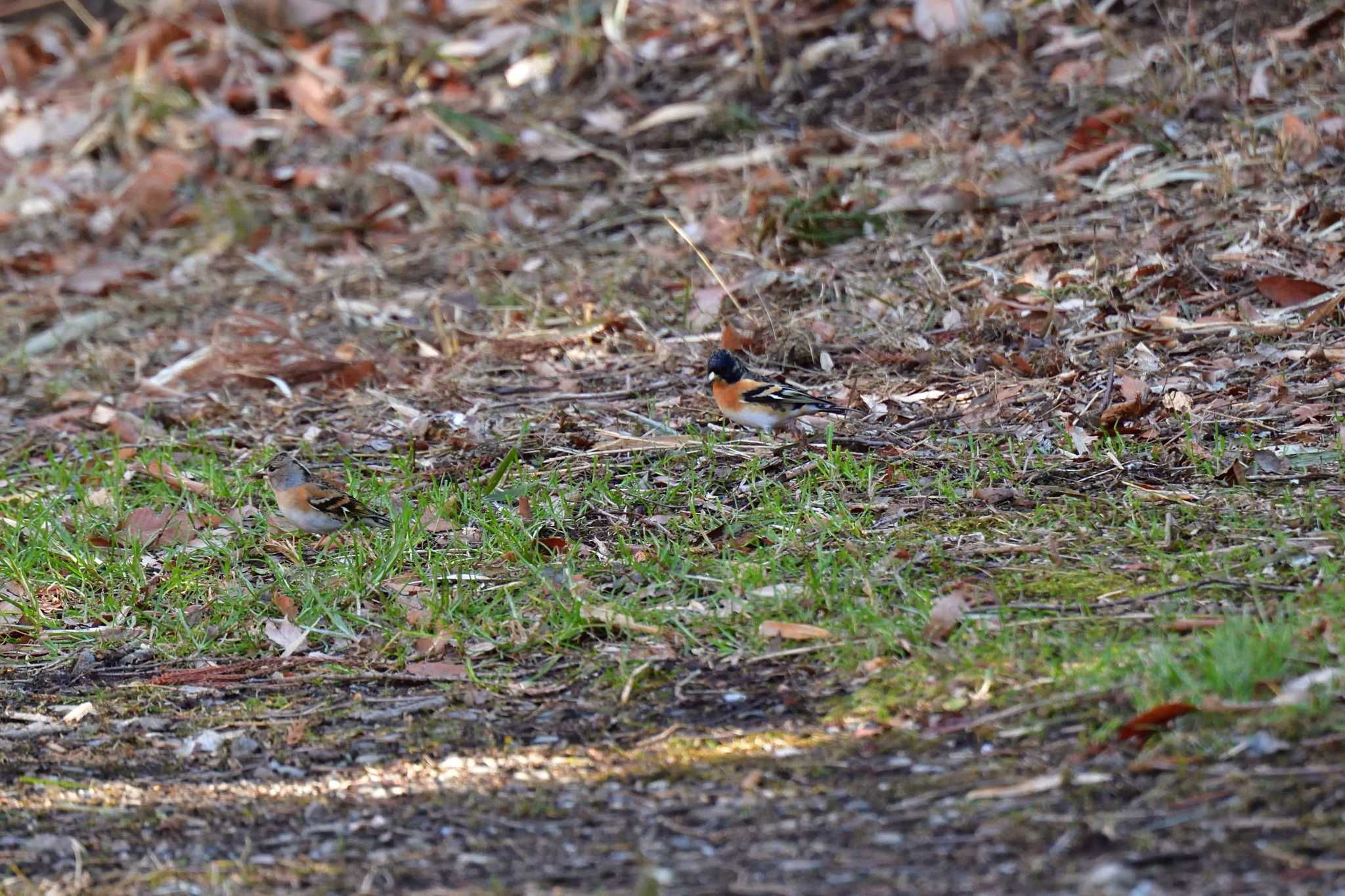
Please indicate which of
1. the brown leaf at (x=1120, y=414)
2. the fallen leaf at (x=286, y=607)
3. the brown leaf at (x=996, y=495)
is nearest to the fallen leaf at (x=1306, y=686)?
the brown leaf at (x=996, y=495)

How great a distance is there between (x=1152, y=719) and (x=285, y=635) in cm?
239

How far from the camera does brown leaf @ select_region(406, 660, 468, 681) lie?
3902 mm

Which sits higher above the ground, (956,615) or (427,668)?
(956,615)

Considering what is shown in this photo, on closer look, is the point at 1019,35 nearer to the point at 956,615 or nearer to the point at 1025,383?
the point at 1025,383

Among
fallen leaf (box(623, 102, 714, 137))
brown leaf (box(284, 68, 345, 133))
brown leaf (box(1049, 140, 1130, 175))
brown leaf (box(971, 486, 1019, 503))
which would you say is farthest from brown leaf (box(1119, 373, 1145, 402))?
brown leaf (box(284, 68, 345, 133))

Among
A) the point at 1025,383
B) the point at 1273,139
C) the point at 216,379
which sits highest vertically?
the point at 1273,139

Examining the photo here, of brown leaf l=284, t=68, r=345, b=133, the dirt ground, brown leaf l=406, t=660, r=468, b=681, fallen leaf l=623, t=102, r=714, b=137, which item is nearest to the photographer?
the dirt ground

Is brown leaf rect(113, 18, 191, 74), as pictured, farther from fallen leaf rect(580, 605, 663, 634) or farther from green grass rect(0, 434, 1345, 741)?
fallen leaf rect(580, 605, 663, 634)

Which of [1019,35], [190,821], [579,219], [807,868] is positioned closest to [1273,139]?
[1019,35]

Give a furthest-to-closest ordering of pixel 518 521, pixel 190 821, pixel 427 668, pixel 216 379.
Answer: pixel 216 379 < pixel 518 521 < pixel 427 668 < pixel 190 821

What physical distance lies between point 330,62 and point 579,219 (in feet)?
10.5

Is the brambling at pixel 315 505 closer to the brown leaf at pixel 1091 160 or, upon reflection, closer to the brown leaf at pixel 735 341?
the brown leaf at pixel 735 341

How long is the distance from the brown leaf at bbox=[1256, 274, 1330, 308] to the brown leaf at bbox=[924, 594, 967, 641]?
8.16ft

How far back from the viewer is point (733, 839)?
2934 mm
